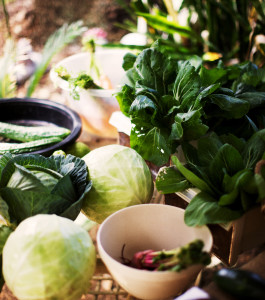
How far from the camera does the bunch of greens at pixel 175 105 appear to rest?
71cm

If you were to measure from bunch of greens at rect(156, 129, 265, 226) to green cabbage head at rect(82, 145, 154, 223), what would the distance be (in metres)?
0.05

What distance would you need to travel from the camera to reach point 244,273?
0.48 metres

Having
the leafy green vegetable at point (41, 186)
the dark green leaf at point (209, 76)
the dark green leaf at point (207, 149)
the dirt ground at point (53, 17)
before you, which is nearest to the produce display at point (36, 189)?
the leafy green vegetable at point (41, 186)

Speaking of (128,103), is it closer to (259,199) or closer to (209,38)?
(259,199)

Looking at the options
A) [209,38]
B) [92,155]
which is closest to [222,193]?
[92,155]

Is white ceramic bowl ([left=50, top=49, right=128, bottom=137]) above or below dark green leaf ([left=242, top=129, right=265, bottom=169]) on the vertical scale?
below

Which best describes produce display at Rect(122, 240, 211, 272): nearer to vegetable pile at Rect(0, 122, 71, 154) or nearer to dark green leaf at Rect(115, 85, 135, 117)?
dark green leaf at Rect(115, 85, 135, 117)

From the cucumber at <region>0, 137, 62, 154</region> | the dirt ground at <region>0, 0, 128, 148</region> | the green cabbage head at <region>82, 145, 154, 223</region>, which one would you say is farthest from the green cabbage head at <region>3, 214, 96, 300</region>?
the dirt ground at <region>0, 0, 128, 148</region>

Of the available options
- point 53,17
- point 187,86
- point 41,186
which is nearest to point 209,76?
point 187,86

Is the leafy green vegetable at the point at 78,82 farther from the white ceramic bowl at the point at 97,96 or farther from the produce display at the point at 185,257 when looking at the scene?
the produce display at the point at 185,257

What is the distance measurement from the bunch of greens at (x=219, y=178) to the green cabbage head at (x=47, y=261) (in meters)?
0.19

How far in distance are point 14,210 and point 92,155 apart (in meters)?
0.20

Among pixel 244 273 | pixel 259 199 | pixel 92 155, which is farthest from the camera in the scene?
pixel 92 155

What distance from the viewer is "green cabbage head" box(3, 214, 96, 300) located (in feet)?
1.71
